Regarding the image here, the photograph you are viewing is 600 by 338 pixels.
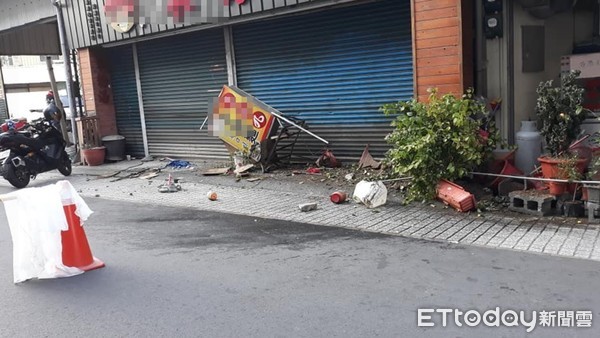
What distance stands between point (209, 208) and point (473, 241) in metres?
3.74

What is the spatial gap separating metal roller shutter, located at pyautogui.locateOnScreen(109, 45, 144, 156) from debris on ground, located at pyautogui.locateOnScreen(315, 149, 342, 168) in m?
5.62

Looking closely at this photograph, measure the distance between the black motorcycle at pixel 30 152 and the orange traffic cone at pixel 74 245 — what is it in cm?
579

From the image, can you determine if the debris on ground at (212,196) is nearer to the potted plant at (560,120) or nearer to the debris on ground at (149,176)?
the debris on ground at (149,176)

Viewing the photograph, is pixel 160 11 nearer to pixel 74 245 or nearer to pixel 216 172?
pixel 216 172

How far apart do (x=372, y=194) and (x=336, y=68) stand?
3254 millimetres

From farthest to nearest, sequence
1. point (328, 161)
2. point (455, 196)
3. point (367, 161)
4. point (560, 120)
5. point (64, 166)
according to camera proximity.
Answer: point (64, 166) → point (328, 161) → point (367, 161) → point (455, 196) → point (560, 120)

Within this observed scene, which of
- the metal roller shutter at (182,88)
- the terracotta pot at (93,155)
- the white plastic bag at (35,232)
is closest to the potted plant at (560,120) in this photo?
the white plastic bag at (35,232)

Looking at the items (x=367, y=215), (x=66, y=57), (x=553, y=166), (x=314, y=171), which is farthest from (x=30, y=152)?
(x=553, y=166)

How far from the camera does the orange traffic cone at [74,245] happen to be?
4.78 metres

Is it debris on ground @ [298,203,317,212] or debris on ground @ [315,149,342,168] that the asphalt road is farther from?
debris on ground @ [315,149,342,168]

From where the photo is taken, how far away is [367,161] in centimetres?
909

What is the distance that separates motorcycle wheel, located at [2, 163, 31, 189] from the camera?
9625mm

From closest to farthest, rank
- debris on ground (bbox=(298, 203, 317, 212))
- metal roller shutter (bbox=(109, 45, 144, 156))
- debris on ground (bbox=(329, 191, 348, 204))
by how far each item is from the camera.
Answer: debris on ground (bbox=(298, 203, 317, 212)) → debris on ground (bbox=(329, 191, 348, 204)) → metal roller shutter (bbox=(109, 45, 144, 156))

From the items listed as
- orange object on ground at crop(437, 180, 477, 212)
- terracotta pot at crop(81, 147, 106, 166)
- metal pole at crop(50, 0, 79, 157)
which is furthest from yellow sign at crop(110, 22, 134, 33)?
orange object on ground at crop(437, 180, 477, 212)
